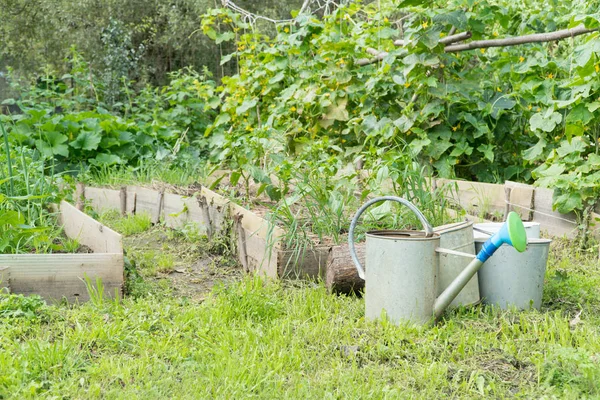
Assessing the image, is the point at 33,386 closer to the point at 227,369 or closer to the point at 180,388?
the point at 180,388

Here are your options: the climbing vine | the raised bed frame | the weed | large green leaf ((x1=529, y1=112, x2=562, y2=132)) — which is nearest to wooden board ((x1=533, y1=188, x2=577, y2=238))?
the raised bed frame

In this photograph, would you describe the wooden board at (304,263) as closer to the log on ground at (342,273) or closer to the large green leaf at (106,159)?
the log on ground at (342,273)

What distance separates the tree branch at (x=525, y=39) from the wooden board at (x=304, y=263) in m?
2.01

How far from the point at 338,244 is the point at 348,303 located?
0.46m

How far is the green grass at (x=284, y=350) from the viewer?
2.13 meters

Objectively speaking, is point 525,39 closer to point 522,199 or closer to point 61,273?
point 522,199

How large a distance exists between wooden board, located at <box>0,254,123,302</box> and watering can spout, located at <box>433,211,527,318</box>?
1.40 m

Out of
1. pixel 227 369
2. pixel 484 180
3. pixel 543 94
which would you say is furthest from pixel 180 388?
pixel 484 180

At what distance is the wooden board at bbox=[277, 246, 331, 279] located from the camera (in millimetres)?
3309

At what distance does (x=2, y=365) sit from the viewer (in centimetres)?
215

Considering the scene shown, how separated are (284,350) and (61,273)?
1.14 metres

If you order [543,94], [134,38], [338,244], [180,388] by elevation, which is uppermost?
[134,38]

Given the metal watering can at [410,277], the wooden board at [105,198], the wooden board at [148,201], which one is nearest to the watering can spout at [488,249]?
the metal watering can at [410,277]

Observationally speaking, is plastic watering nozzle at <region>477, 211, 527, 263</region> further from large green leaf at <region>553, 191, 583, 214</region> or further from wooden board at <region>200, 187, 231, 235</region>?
wooden board at <region>200, 187, 231, 235</region>
